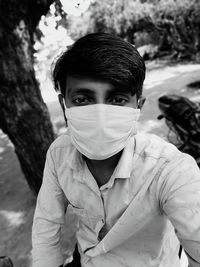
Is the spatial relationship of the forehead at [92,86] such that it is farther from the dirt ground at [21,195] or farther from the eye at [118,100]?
the dirt ground at [21,195]

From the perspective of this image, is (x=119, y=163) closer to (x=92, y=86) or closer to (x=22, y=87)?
(x=92, y=86)

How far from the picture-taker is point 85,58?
3.34 feet

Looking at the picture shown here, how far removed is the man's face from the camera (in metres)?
1.00

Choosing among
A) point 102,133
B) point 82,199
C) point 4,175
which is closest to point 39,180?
point 4,175

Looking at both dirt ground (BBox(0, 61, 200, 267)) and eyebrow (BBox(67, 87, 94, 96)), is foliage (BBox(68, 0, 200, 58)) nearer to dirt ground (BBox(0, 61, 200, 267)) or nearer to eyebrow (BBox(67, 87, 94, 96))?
dirt ground (BBox(0, 61, 200, 267))

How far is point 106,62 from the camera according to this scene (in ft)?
3.30

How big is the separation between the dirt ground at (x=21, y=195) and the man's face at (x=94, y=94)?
1.91 metres

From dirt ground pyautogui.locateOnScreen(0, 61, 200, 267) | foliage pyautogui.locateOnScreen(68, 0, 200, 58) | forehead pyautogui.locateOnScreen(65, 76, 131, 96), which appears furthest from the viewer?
foliage pyautogui.locateOnScreen(68, 0, 200, 58)

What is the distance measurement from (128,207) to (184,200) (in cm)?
23

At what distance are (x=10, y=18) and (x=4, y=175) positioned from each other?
109 inches

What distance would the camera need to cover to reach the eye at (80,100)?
1.04m

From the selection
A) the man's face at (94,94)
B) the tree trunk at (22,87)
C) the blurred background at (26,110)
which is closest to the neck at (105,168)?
the man's face at (94,94)

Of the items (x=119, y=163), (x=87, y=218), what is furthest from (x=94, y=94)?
(x=87, y=218)

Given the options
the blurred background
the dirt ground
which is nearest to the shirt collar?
the blurred background
